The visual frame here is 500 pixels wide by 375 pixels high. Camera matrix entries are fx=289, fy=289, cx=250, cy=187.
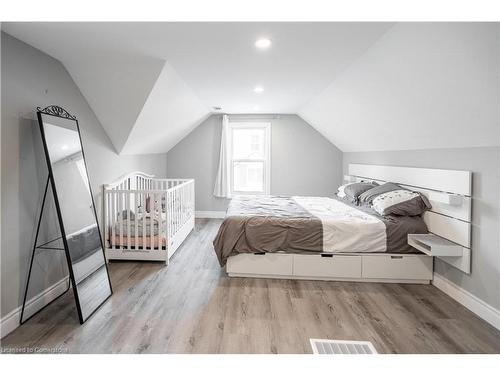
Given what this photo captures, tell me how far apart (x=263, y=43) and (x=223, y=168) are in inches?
147

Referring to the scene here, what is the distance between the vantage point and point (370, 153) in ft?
14.5

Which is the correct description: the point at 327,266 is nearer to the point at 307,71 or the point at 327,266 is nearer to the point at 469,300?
the point at 469,300

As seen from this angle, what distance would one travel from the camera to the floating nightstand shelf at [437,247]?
8.09 ft

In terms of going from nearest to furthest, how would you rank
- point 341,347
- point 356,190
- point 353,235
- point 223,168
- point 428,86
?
point 341,347 < point 428,86 < point 353,235 < point 356,190 < point 223,168

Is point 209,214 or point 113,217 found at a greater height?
point 113,217

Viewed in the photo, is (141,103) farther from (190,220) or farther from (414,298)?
(414,298)

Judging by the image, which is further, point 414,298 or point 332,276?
point 332,276

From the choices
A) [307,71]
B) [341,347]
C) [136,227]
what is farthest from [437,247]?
[136,227]

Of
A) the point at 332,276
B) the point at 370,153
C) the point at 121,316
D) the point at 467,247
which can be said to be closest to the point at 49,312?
the point at 121,316

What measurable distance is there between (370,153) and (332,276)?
2302 millimetres

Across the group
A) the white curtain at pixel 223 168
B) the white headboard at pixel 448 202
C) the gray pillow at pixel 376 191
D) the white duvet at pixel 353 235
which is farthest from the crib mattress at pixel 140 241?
the white headboard at pixel 448 202

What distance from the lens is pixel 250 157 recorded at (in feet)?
19.8

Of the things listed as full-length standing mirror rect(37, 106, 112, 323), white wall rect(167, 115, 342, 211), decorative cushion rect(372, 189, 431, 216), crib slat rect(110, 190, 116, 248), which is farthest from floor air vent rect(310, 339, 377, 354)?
white wall rect(167, 115, 342, 211)

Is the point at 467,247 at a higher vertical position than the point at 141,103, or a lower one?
lower
